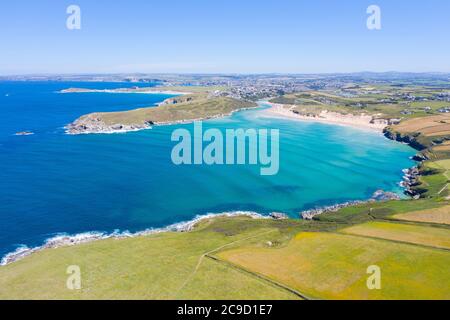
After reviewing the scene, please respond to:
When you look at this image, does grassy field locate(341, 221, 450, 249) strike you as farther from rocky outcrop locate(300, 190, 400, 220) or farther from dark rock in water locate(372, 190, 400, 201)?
dark rock in water locate(372, 190, 400, 201)

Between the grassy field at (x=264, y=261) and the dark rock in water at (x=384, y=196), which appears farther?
the dark rock in water at (x=384, y=196)

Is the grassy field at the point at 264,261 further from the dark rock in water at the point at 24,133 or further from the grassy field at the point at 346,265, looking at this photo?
the dark rock in water at the point at 24,133

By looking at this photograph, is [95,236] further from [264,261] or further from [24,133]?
[24,133]

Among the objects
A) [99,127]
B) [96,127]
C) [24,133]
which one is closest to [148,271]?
[96,127]

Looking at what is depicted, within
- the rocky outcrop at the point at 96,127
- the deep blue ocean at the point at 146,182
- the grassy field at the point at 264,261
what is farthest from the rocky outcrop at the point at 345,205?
the rocky outcrop at the point at 96,127

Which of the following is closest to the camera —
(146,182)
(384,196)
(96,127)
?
(384,196)

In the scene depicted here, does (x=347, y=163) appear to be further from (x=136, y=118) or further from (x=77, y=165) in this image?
(x=136, y=118)

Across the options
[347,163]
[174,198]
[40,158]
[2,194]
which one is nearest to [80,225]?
[174,198]
